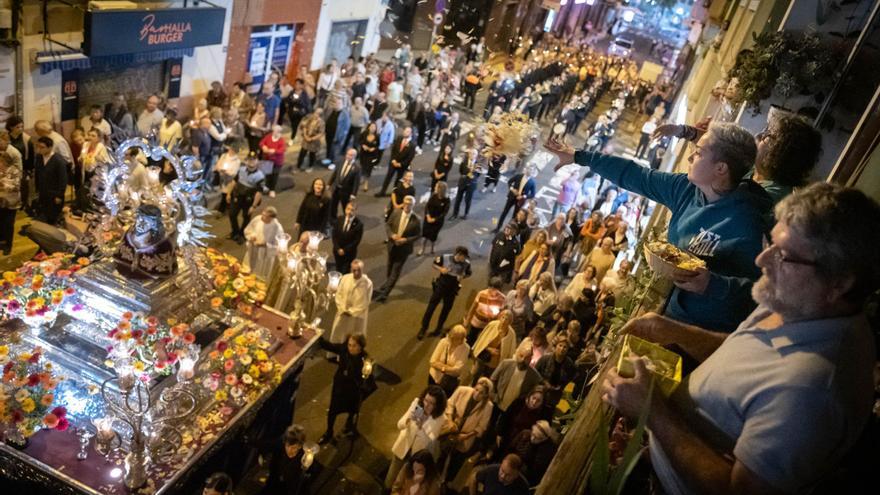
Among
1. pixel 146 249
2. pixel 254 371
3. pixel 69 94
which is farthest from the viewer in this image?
pixel 69 94

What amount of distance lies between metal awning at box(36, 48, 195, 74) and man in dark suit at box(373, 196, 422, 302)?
7.07 m

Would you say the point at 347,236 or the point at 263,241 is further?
the point at 347,236

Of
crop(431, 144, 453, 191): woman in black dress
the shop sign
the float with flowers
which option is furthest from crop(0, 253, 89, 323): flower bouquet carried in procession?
crop(431, 144, 453, 191): woman in black dress

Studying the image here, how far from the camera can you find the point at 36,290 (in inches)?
257

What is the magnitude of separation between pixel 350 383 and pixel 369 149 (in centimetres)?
900

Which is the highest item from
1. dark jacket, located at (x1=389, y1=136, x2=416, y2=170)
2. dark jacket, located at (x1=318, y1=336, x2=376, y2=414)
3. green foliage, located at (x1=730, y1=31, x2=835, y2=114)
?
green foliage, located at (x1=730, y1=31, x2=835, y2=114)

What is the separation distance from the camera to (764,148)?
4098mm

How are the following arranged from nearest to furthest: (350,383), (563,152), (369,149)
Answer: (563,152), (350,383), (369,149)

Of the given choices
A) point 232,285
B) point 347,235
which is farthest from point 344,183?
point 232,285

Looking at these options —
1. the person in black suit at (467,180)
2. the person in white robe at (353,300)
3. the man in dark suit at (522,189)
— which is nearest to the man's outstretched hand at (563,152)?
the person in white robe at (353,300)

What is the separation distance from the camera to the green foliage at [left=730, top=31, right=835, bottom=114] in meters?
7.65

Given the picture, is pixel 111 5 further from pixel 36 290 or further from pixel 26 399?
pixel 26 399

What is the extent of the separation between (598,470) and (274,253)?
868 centimetres

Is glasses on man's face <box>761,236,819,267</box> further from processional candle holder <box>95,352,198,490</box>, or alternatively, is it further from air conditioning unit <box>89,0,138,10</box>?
air conditioning unit <box>89,0,138,10</box>
